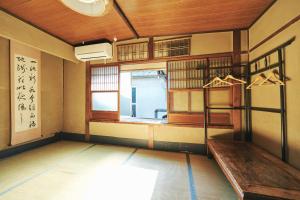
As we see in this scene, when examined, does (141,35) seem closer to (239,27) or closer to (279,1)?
(239,27)

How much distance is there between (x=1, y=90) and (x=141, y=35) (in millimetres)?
3157

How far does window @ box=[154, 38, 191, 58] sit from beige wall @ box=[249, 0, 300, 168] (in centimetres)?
126

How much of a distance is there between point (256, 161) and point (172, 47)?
2696mm

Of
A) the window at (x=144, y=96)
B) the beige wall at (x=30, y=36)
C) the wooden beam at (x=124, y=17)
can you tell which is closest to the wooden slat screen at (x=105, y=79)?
the beige wall at (x=30, y=36)

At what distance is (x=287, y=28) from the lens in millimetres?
1864

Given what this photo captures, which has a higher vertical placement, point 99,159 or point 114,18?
point 114,18

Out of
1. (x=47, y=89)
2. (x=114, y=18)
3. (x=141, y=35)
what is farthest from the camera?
(x=47, y=89)

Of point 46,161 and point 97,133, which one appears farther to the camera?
point 97,133

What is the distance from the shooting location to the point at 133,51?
3730 mm

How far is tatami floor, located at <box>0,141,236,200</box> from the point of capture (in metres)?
1.86

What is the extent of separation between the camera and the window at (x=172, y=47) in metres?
3.33

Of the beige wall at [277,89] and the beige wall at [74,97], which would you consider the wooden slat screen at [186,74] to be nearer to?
the beige wall at [277,89]

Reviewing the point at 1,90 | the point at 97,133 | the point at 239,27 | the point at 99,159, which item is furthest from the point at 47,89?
the point at 239,27

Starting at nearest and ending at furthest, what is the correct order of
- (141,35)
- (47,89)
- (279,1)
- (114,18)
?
(279,1), (114,18), (141,35), (47,89)
